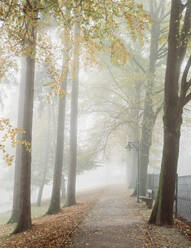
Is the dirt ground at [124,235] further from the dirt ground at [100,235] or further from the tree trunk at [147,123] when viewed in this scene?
the tree trunk at [147,123]

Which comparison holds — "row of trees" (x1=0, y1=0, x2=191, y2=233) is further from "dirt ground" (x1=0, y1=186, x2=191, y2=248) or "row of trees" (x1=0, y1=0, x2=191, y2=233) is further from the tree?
"dirt ground" (x1=0, y1=186, x2=191, y2=248)

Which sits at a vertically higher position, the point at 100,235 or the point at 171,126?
the point at 171,126

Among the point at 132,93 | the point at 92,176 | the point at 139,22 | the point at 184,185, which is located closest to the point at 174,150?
the point at 184,185

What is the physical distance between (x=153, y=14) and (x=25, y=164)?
1252 cm

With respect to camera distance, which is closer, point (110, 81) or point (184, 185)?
point (184, 185)

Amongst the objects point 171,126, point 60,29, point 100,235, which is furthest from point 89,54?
point 100,235

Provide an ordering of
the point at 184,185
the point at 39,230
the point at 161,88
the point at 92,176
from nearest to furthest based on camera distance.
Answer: the point at 39,230
the point at 184,185
the point at 161,88
the point at 92,176

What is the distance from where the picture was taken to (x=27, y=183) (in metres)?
8.59

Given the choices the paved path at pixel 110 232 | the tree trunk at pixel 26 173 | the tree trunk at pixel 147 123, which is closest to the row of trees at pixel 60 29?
the tree trunk at pixel 26 173

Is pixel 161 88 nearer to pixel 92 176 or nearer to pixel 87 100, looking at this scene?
pixel 87 100

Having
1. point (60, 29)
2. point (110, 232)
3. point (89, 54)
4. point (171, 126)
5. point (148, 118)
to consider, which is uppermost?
point (60, 29)

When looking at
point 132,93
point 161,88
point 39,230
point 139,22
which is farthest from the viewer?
point 132,93

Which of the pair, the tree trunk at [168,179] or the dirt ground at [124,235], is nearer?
the dirt ground at [124,235]

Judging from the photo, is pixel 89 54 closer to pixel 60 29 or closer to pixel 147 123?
pixel 60 29
